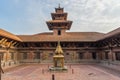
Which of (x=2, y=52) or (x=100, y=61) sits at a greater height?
(x=2, y=52)

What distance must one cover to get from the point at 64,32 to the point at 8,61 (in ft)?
45.2

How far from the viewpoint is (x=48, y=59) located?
92.5 feet

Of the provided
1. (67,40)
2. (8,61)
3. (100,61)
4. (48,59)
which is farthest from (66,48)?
(8,61)

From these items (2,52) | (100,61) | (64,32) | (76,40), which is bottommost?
(100,61)

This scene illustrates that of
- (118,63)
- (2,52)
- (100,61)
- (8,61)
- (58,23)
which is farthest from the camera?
(58,23)

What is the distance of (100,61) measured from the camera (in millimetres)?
27297

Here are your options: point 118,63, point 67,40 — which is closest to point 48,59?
point 67,40

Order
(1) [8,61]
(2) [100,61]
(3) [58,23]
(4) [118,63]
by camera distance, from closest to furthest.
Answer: (4) [118,63]
(1) [8,61]
(2) [100,61]
(3) [58,23]

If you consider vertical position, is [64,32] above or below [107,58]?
above

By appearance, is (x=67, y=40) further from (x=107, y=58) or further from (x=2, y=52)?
(x=2, y=52)

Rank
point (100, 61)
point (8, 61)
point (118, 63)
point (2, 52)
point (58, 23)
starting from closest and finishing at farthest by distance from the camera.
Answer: point (118, 63), point (2, 52), point (8, 61), point (100, 61), point (58, 23)

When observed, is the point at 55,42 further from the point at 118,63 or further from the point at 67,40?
the point at 118,63

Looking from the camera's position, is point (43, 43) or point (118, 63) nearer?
point (118, 63)

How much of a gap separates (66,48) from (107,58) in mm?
7695
